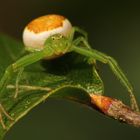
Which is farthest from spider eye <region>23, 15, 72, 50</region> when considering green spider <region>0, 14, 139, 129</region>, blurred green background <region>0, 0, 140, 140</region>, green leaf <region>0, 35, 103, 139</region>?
blurred green background <region>0, 0, 140, 140</region>

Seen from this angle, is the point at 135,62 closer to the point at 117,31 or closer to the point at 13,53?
the point at 117,31

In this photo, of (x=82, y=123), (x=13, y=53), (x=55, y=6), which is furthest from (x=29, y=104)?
(x=55, y=6)

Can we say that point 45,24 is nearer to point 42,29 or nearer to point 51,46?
point 42,29

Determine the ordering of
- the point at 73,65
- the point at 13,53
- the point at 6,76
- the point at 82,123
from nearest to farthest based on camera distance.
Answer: the point at 6,76 < the point at 73,65 < the point at 13,53 < the point at 82,123

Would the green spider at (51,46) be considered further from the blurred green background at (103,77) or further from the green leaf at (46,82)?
the blurred green background at (103,77)

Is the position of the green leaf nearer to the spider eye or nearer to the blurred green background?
the spider eye

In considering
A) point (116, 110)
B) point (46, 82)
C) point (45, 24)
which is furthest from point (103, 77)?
point (116, 110)

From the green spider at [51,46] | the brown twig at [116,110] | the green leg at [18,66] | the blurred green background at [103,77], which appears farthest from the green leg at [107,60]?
the blurred green background at [103,77]
